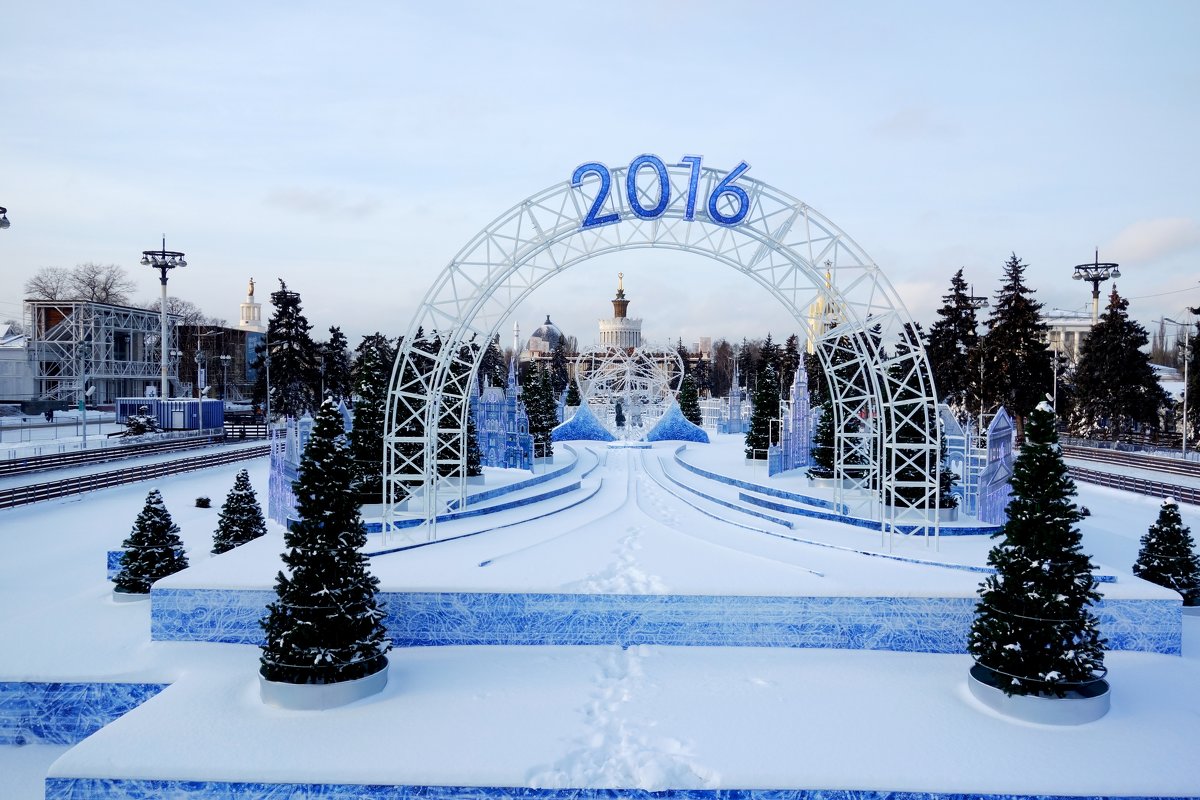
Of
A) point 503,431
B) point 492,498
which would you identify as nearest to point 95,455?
point 503,431

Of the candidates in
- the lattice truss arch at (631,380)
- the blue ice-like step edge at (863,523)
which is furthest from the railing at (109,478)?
the blue ice-like step edge at (863,523)

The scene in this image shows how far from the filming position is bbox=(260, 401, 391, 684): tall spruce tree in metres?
8.62

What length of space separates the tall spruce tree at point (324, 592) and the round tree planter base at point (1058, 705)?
7274 millimetres

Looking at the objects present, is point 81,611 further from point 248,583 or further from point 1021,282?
point 1021,282

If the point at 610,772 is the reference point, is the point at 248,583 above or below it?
above

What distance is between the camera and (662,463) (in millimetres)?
27578

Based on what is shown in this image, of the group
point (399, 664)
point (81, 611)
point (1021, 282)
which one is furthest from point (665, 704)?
point (1021, 282)

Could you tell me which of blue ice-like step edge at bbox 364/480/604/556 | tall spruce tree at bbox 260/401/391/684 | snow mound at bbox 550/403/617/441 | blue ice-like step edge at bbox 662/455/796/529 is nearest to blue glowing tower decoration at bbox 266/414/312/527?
blue ice-like step edge at bbox 364/480/604/556

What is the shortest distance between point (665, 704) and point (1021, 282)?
39508mm

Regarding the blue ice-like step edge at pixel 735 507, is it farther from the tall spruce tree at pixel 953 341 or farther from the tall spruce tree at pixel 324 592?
the tall spruce tree at pixel 953 341

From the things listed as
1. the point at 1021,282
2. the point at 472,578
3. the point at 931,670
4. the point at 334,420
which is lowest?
the point at 931,670

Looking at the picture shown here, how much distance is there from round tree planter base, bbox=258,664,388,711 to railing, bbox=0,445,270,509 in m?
18.0

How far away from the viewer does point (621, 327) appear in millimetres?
53625

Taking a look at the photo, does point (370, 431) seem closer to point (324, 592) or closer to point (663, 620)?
point (324, 592)
